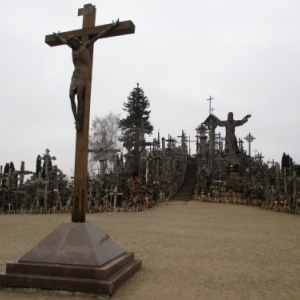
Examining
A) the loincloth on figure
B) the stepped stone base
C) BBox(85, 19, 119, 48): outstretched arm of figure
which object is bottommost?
the stepped stone base

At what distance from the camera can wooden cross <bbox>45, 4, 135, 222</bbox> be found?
17.8ft

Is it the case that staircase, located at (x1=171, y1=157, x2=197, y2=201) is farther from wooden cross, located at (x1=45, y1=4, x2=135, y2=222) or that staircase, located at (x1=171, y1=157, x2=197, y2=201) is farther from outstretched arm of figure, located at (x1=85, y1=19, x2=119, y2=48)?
outstretched arm of figure, located at (x1=85, y1=19, x2=119, y2=48)

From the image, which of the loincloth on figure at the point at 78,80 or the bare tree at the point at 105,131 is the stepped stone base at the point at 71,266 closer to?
the loincloth on figure at the point at 78,80

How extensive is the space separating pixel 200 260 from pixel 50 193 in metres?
14.7

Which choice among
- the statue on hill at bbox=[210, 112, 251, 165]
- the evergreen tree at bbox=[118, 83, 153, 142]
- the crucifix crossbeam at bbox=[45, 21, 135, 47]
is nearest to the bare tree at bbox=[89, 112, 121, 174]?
the evergreen tree at bbox=[118, 83, 153, 142]

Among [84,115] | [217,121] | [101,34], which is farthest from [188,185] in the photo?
[101,34]

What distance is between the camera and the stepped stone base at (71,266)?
175 inches

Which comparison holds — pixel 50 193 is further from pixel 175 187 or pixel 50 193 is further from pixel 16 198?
pixel 175 187

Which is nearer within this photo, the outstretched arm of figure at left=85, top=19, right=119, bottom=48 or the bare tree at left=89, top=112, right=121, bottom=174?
the outstretched arm of figure at left=85, top=19, right=119, bottom=48

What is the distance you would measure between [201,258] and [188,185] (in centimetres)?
2017

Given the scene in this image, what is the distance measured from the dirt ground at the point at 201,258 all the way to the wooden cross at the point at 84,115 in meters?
1.39

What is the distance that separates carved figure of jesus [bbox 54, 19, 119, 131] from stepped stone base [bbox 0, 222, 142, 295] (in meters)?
1.74

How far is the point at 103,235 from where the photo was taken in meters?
5.41

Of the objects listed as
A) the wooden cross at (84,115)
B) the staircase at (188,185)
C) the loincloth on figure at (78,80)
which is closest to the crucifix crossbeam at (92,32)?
the wooden cross at (84,115)
